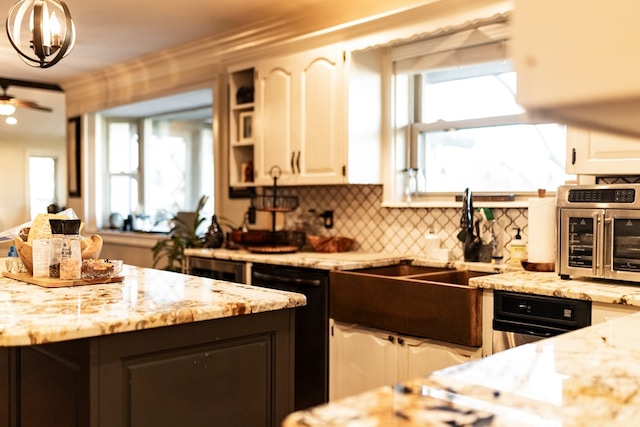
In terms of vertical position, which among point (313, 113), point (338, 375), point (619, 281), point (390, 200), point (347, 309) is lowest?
point (338, 375)

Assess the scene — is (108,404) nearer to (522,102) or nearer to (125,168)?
(522,102)

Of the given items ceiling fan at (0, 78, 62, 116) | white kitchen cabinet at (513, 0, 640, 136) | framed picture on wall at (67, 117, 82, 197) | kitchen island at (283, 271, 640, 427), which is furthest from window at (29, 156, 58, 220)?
white kitchen cabinet at (513, 0, 640, 136)

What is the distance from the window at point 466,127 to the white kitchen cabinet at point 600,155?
46 cm

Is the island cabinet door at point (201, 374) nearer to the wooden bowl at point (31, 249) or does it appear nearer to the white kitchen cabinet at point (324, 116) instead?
the wooden bowl at point (31, 249)

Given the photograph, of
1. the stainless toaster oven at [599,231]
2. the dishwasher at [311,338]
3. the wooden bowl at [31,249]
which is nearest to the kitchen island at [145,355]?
the wooden bowl at [31,249]

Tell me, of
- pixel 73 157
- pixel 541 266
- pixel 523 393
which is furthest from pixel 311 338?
pixel 73 157

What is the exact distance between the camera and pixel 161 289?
218 centimetres

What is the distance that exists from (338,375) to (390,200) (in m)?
1.15

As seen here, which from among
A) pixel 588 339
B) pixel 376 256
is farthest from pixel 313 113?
pixel 588 339

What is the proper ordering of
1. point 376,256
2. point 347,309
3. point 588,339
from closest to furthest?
point 588,339
point 347,309
point 376,256

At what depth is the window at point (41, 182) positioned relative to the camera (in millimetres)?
10984

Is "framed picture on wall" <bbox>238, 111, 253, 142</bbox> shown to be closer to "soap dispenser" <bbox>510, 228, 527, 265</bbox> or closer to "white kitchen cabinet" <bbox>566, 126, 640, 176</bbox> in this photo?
"soap dispenser" <bbox>510, 228, 527, 265</bbox>

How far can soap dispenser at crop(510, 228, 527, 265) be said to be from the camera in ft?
10.1

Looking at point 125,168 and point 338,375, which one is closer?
point 338,375
